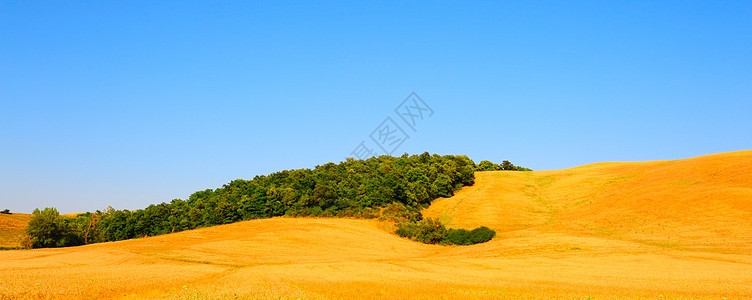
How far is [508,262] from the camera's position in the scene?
1415 inches

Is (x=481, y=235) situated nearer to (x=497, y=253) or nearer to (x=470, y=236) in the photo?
(x=470, y=236)

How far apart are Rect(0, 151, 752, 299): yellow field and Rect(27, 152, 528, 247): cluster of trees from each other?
5411 mm

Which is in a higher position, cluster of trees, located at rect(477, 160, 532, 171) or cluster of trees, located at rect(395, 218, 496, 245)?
cluster of trees, located at rect(477, 160, 532, 171)

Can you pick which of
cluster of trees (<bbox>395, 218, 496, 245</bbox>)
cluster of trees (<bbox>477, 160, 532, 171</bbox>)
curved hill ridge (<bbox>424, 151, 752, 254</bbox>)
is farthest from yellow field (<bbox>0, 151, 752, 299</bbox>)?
cluster of trees (<bbox>477, 160, 532, 171</bbox>)

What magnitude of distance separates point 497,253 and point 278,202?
130 feet

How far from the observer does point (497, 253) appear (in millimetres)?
44406

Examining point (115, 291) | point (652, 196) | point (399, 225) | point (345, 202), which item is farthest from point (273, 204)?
point (115, 291)

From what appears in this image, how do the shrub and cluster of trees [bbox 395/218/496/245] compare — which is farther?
→ cluster of trees [bbox 395/218/496/245]

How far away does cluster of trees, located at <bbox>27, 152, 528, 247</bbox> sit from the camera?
74.2 m

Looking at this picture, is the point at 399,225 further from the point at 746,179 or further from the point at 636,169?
the point at 636,169

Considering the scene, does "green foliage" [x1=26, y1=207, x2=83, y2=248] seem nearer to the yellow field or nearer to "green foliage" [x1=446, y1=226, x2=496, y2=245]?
the yellow field

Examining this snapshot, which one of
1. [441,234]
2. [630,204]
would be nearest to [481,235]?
[441,234]

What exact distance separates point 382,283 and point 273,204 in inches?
2174

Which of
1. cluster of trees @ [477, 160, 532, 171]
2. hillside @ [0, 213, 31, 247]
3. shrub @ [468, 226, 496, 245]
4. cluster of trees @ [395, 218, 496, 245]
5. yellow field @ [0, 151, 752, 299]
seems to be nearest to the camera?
yellow field @ [0, 151, 752, 299]
